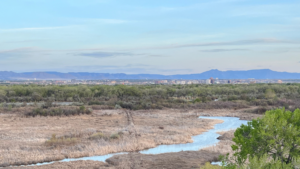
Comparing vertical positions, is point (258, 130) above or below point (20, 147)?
above

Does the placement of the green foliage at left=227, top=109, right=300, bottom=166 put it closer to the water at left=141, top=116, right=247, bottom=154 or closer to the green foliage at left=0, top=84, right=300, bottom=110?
the water at left=141, top=116, right=247, bottom=154

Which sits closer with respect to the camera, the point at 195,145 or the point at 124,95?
the point at 195,145

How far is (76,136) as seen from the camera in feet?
71.7

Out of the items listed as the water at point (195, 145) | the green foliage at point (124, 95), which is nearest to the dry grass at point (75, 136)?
the water at point (195, 145)

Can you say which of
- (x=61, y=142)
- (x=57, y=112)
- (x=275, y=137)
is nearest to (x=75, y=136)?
(x=61, y=142)

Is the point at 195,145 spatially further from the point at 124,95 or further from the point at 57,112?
the point at 124,95

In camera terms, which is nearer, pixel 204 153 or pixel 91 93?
pixel 204 153

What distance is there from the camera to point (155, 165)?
49.2 ft

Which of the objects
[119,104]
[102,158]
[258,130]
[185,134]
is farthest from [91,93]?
[258,130]

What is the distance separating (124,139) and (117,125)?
722 cm

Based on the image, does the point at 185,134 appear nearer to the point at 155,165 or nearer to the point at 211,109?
the point at 155,165

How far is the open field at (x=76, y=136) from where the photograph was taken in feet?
56.1

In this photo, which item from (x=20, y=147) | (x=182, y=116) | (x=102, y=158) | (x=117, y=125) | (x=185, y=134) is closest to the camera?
(x=102, y=158)

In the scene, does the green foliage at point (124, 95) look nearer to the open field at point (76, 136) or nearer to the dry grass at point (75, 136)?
the open field at point (76, 136)
